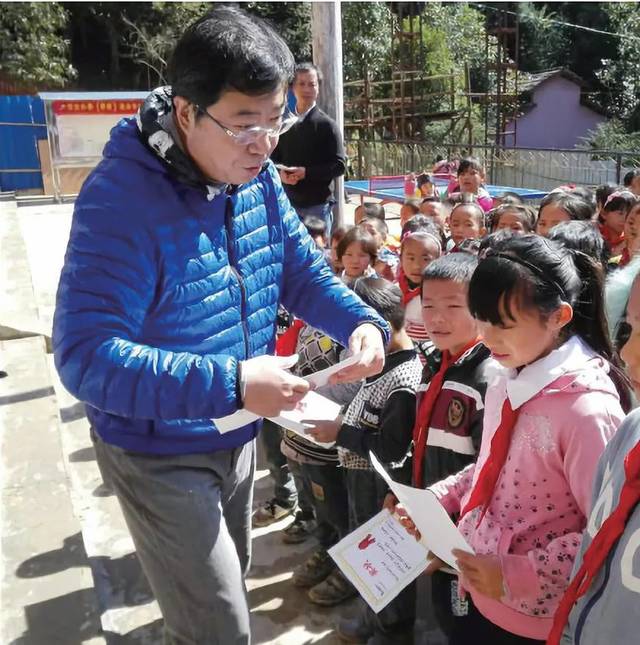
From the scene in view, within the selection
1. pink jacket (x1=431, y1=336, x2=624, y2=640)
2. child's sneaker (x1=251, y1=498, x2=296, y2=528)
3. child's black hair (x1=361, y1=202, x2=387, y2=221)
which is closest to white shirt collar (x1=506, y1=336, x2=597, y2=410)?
pink jacket (x1=431, y1=336, x2=624, y2=640)

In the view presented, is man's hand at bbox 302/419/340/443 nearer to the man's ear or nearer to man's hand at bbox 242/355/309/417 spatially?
man's hand at bbox 242/355/309/417

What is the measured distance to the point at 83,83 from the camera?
1103 inches

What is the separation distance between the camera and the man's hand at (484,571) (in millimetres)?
1413

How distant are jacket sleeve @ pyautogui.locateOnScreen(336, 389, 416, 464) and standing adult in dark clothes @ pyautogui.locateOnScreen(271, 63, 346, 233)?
247cm

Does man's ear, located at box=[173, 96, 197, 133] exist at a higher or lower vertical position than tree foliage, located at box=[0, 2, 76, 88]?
lower

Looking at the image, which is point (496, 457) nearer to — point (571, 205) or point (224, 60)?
point (224, 60)

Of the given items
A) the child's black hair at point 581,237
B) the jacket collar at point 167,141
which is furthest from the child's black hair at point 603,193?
the jacket collar at point 167,141

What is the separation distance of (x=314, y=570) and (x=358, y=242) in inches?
59.3

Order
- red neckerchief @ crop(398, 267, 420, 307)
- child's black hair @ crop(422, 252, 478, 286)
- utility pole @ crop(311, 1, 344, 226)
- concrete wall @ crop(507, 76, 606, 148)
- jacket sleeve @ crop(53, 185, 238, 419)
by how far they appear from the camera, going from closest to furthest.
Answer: jacket sleeve @ crop(53, 185, 238, 419), child's black hair @ crop(422, 252, 478, 286), red neckerchief @ crop(398, 267, 420, 307), utility pole @ crop(311, 1, 344, 226), concrete wall @ crop(507, 76, 606, 148)

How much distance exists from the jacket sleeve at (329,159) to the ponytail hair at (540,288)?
9.50ft

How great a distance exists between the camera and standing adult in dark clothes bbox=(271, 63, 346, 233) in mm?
4312

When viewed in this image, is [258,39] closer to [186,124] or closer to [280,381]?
[186,124]

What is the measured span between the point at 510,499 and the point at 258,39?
110 centimetres

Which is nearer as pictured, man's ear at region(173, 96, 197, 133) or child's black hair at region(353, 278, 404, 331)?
man's ear at region(173, 96, 197, 133)
